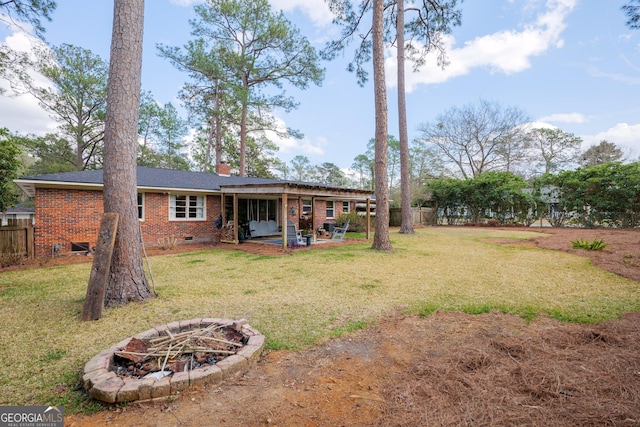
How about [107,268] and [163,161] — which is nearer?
[107,268]

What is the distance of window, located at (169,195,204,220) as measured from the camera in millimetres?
11297

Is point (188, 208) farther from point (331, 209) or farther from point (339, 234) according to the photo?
point (331, 209)

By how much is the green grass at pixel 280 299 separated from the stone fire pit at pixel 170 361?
18cm

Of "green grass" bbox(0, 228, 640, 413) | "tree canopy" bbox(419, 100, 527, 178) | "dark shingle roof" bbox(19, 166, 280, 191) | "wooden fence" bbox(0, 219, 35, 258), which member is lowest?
"green grass" bbox(0, 228, 640, 413)

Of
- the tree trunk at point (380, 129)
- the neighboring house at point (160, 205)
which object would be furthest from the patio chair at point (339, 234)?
the tree trunk at point (380, 129)

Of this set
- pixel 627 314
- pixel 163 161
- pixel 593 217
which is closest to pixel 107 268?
pixel 627 314

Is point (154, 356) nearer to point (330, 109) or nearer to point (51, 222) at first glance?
point (51, 222)

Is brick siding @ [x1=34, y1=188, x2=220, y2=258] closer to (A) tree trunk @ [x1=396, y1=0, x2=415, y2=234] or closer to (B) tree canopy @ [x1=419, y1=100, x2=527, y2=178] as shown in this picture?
(A) tree trunk @ [x1=396, y1=0, x2=415, y2=234]

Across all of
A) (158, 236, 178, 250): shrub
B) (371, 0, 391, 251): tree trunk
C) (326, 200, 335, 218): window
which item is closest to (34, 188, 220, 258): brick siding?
(158, 236, 178, 250): shrub

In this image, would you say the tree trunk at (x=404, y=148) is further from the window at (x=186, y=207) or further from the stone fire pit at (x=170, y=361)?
the stone fire pit at (x=170, y=361)

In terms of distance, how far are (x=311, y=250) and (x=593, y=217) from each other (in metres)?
18.1

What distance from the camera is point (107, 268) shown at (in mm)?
3787

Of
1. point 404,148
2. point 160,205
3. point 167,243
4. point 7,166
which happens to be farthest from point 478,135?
point 7,166

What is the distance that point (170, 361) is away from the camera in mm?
2562
